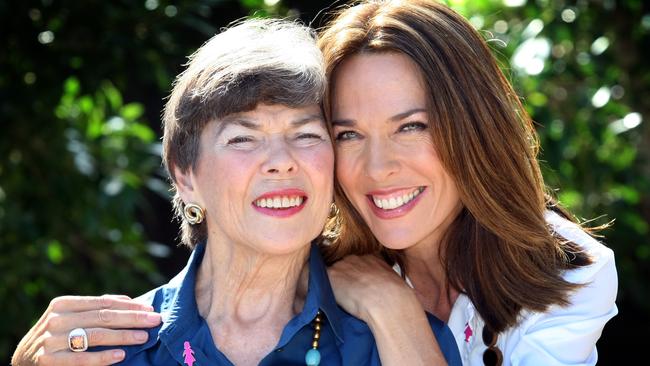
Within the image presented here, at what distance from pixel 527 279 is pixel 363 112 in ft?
2.16

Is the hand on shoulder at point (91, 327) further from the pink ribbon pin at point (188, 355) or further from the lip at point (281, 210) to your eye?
the lip at point (281, 210)

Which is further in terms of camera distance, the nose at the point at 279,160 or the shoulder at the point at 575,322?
the shoulder at the point at 575,322

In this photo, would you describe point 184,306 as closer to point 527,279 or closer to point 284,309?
point 284,309

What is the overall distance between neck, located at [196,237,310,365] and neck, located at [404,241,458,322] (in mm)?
534

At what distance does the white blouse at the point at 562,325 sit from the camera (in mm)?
2930

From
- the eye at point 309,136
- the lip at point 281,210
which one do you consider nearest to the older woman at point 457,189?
the eye at point 309,136

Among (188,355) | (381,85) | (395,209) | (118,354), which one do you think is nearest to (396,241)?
(395,209)

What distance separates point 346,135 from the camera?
Answer: 121 inches

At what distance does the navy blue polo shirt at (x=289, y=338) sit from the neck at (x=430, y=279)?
1.24 feet

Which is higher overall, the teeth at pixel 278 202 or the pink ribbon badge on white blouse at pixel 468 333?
the teeth at pixel 278 202

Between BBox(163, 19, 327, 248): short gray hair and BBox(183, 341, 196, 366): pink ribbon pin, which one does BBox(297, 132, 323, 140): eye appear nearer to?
BBox(163, 19, 327, 248): short gray hair

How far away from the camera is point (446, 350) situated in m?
2.92

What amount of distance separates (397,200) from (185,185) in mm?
617

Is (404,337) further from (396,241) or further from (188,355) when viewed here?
(188,355)
